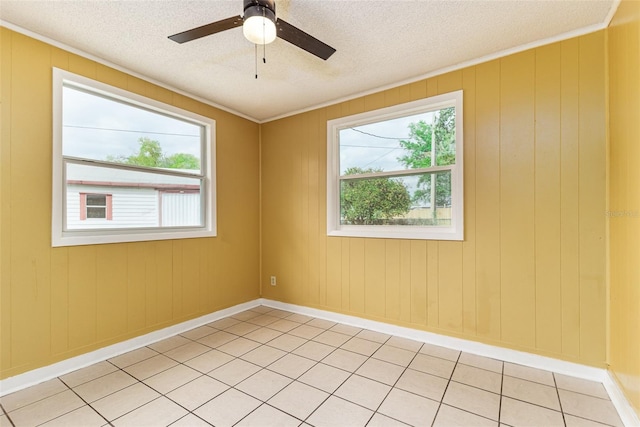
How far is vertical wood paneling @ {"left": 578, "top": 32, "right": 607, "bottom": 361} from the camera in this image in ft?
6.79

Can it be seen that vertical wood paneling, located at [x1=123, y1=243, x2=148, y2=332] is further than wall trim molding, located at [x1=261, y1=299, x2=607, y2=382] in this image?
Yes

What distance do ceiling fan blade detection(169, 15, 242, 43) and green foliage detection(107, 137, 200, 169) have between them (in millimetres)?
1349

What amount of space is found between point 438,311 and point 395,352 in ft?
1.84

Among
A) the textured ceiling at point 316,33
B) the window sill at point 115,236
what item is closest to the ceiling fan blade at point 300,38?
the textured ceiling at point 316,33

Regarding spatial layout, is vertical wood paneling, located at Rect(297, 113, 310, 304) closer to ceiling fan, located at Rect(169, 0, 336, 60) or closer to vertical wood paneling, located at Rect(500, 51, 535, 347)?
ceiling fan, located at Rect(169, 0, 336, 60)

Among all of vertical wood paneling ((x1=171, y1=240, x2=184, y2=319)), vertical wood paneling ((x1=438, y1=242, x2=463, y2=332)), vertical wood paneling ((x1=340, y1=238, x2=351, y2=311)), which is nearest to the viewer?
vertical wood paneling ((x1=438, y1=242, x2=463, y2=332))

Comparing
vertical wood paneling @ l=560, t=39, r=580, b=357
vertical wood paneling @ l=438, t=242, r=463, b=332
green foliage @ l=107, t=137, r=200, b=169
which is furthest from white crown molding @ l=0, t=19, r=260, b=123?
vertical wood paneling @ l=560, t=39, r=580, b=357

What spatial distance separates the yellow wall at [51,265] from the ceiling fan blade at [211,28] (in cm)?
123

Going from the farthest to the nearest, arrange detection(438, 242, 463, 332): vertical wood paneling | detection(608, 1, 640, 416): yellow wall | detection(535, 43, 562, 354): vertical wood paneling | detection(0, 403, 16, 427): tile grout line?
detection(438, 242, 463, 332): vertical wood paneling, detection(535, 43, 562, 354): vertical wood paneling, detection(0, 403, 16, 427): tile grout line, detection(608, 1, 640, 416): yellow wall

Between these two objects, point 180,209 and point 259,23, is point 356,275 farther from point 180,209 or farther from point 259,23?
point 259,23

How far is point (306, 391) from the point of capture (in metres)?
2.00

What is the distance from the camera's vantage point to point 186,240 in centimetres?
314

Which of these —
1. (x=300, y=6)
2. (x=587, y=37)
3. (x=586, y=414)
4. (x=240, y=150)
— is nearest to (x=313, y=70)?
(x=300, y=6)

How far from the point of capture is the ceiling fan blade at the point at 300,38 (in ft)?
5.52
